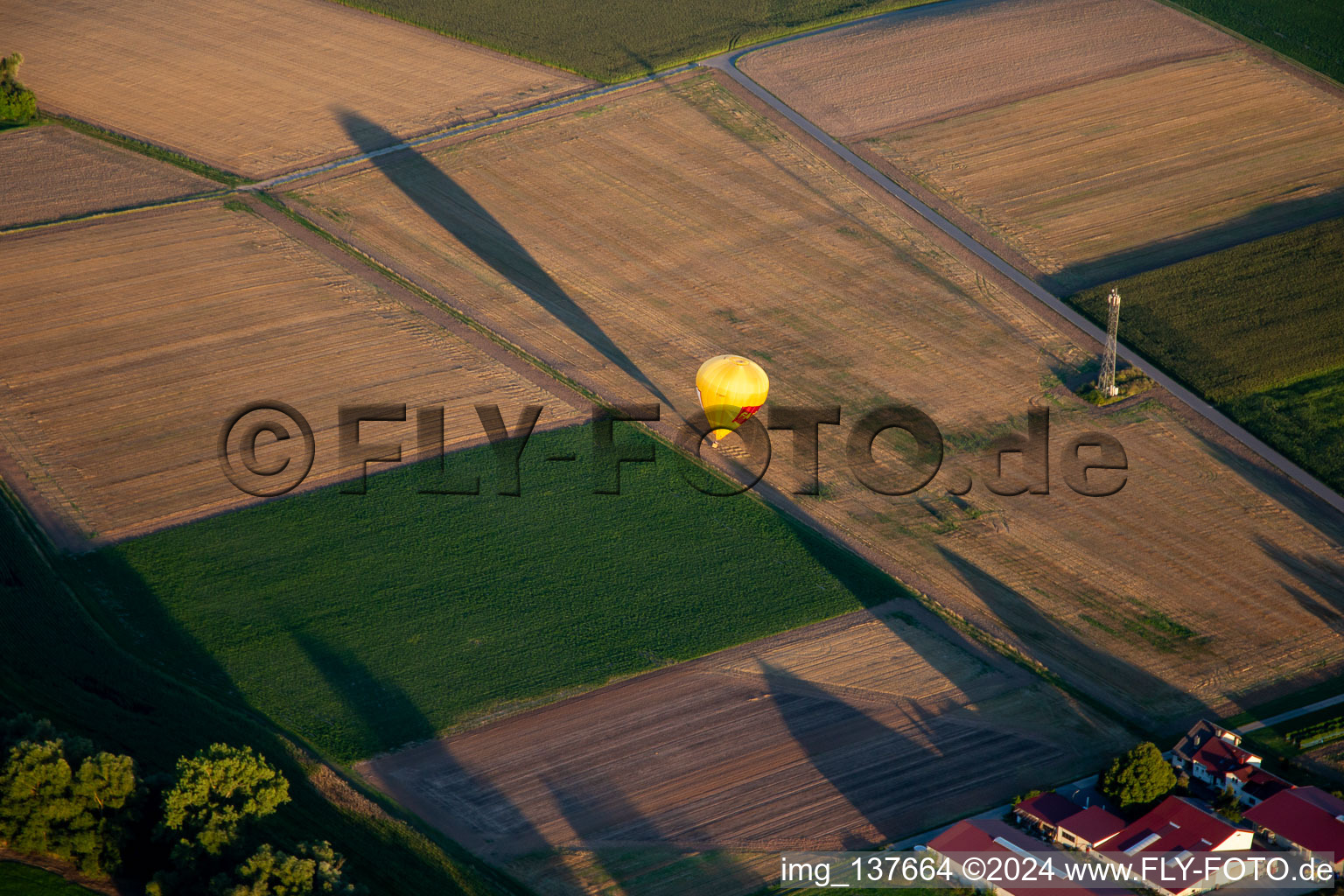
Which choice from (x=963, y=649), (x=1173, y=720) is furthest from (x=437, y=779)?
(x=1173, y=720)

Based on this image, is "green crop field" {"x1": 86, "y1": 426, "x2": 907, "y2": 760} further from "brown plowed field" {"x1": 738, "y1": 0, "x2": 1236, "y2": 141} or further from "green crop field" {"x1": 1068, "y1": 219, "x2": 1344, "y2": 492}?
"brown plowed field" {"x1": 738, "y1": 0, "x2": 1236, "y2": 141}

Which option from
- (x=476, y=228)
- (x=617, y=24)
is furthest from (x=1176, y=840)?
(x=617, y=24)

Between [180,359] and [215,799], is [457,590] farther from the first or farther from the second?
[180,359]

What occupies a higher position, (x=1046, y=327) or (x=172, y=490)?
(x=1046, y=327)

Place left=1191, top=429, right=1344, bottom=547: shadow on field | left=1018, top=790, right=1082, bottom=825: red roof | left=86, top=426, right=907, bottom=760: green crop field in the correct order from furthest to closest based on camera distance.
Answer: left=1191, top=429, right=1344, bottom=547: shadow on field
left=86, top=426, right=907, bottom=760: green crop field
left=1018, top=790, right=1082, bottom=825: red roof

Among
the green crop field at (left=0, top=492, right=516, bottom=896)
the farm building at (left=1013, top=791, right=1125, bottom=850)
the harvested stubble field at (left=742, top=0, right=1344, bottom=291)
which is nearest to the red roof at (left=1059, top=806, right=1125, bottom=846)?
the farm building at (left=1013, top=791, right=1125, bottom=850)

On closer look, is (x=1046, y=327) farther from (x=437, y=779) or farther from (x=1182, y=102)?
(x=437, y=779)

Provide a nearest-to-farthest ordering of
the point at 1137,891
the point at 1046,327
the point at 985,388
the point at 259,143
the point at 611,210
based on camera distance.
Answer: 1. the point at 1137,891
2. the point at 985,388
3. the point at 1046,327
4. the point at 611,210
5. the point at 259,143

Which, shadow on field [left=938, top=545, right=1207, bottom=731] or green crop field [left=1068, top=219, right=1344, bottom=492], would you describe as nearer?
shadow on field [left=938, top=545, right=1207, bottom=731]
